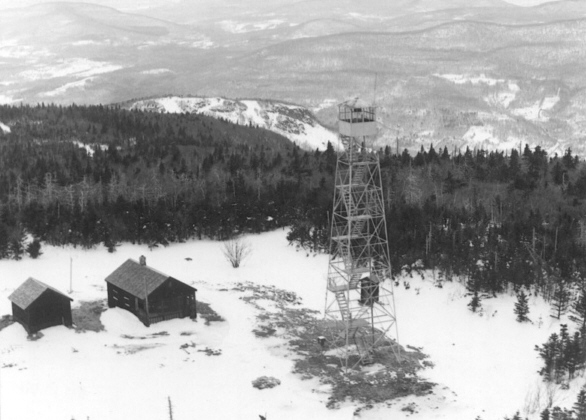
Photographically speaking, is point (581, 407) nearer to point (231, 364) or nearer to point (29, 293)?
point (231, 364)

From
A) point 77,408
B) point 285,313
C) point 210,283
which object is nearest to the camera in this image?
point 77,408

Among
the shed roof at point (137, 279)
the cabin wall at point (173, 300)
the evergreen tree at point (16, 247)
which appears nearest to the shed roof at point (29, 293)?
the shed roof at point (137, 279)

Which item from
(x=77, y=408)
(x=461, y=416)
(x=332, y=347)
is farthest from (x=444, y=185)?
(x=77, y=408)

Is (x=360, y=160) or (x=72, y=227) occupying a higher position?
(x=360, y=160)

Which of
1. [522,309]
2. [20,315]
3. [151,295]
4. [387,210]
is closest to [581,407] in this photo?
[522,309]

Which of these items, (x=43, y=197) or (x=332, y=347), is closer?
(x=332, y=347)

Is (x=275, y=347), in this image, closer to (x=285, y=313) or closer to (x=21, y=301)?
(x=285, y=313)

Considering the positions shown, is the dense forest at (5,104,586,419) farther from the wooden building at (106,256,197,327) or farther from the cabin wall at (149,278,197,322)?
the cabin wall at (149,278,197,322)
